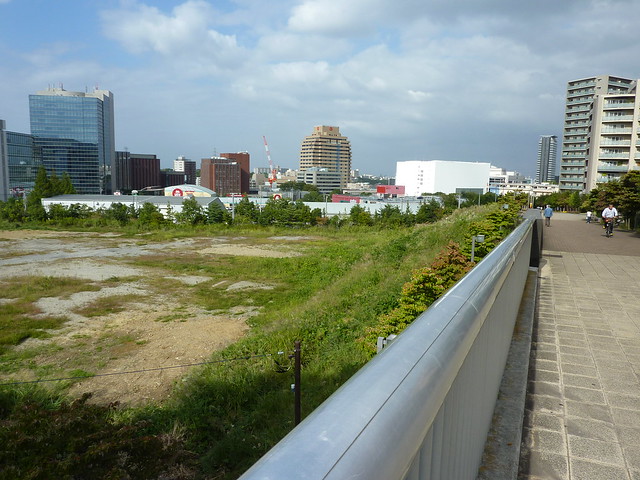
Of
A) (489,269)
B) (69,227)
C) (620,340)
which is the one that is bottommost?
(69,227)

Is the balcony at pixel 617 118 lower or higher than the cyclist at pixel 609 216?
higher

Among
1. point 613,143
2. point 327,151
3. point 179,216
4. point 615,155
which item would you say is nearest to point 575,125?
point 613,143

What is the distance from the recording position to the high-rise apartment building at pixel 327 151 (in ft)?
573

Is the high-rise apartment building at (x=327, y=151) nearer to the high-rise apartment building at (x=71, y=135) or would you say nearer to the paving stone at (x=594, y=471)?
the high-rise apartment building at (x=71, y=135)

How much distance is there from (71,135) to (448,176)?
311ft

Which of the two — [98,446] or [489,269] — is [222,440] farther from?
[489,269]

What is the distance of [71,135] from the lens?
10456cm

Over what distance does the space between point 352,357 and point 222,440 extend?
2384 mm

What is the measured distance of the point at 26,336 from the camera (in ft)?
37.9

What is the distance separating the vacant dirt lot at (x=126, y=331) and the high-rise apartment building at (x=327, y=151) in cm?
15359

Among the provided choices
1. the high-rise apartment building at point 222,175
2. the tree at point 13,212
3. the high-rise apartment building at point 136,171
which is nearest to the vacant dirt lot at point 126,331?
the tree at point 13,212

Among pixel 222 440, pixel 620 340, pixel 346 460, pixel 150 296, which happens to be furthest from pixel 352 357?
pixel 150 296

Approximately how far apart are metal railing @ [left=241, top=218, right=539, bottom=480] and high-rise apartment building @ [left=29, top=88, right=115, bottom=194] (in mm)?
113847

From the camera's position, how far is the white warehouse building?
424ft
